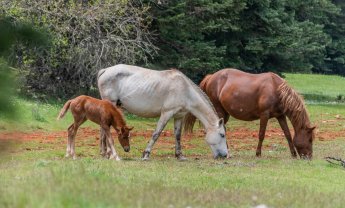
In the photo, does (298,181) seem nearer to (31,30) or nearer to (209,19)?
(31,30)

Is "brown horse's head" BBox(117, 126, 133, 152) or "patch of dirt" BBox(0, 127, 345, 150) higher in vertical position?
"brown horse's head" BBox(117, 126, 133, 152)

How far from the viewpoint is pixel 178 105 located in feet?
50.3

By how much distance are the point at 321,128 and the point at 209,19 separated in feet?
20.6

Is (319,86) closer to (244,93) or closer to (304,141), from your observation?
(244,93)

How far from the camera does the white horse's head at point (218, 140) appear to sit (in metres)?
15.3

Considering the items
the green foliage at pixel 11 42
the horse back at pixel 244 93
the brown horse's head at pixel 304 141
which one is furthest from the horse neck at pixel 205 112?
the green foliage at pixel 11 42

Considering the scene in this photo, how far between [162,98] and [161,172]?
3892 millimetres

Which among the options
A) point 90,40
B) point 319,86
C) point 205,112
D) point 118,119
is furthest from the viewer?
point 319,86

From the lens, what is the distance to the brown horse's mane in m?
15.9

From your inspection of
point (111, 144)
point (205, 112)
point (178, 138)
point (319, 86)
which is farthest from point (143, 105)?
point (319, 86)

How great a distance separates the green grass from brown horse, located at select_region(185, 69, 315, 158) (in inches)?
854

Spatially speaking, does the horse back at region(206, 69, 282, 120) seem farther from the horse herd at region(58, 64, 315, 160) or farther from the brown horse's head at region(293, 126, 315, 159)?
the brown horse's head at region(293, 126, 315, 159)

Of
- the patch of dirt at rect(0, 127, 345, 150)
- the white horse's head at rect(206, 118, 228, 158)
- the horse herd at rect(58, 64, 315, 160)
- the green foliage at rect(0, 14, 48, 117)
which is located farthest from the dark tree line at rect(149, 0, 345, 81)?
the green foliage at rect(0, 14, 48, 117)

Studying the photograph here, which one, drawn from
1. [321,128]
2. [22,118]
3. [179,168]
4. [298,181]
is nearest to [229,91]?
[179,168]
